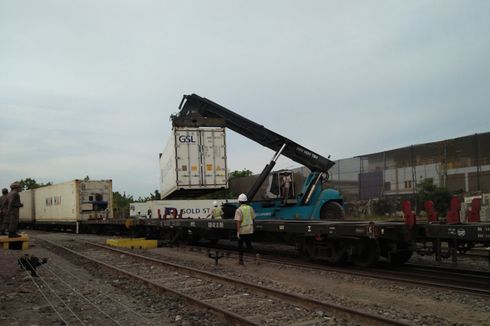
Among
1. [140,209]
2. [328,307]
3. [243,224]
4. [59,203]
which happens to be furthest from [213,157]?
[140,209]

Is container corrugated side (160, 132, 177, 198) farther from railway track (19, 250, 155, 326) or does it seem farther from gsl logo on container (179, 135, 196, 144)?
railway track (19, 250, 155, 326)

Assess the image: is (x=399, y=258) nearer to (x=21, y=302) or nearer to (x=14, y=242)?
(x=21, y=302)

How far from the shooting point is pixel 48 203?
3456 cm

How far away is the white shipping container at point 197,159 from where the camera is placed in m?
16.5

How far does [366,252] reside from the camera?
1054 cm

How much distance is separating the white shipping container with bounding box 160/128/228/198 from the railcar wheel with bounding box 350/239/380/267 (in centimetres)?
757

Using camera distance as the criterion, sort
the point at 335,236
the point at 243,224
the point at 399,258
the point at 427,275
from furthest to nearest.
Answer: the point at 243,224, the point at 399,258, the point at 335,236, the point at 427,275

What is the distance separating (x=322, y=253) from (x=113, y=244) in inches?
383

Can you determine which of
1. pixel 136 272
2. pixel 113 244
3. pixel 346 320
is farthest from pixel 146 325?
pixel 113 244

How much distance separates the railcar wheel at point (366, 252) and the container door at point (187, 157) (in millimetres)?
7641

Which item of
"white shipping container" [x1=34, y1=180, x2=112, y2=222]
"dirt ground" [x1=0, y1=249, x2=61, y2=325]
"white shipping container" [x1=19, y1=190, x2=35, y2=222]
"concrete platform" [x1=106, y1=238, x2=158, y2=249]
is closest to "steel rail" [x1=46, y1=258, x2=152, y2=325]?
"dirt ground" [x1=0, y1=249, x2=61, y2=325]

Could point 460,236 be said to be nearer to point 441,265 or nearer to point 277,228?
point 441,265

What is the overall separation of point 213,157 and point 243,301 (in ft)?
33.4

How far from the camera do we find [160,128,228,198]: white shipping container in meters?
16.5
